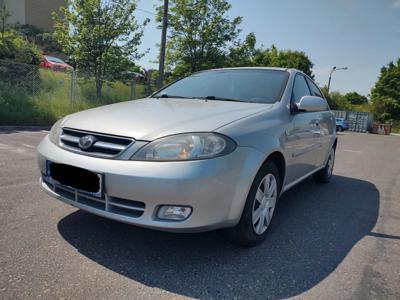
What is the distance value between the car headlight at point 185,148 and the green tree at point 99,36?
493 inches

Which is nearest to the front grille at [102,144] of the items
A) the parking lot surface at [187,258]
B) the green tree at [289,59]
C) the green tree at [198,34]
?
the parking lot surface at [187,258]

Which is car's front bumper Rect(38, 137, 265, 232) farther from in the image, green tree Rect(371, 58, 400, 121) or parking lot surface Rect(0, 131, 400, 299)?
green tree Rect(371, 58, 400, 121)

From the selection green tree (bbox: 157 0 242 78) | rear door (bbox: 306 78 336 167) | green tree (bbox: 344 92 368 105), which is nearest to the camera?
rear door (bbox: 306 78 336 167)

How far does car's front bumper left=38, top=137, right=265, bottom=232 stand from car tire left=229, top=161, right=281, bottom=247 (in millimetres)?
166

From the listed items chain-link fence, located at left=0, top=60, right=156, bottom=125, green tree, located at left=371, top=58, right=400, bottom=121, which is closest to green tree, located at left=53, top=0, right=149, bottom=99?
chain-link fence, located at left=0, top=60, right=156, bottom=125

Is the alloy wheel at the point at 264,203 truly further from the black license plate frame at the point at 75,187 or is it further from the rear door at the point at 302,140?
the black license plate frame at the point at 75,187

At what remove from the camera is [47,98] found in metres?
→ 11.5

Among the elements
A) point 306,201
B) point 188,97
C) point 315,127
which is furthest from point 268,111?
point 306,201

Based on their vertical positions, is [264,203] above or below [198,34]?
below

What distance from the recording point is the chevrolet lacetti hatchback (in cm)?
215

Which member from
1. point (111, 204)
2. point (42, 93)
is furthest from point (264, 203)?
point (42, 93)

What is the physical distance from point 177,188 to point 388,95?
52856 millimetres

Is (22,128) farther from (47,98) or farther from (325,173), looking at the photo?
(325,173)

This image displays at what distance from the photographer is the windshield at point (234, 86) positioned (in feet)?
11.0
